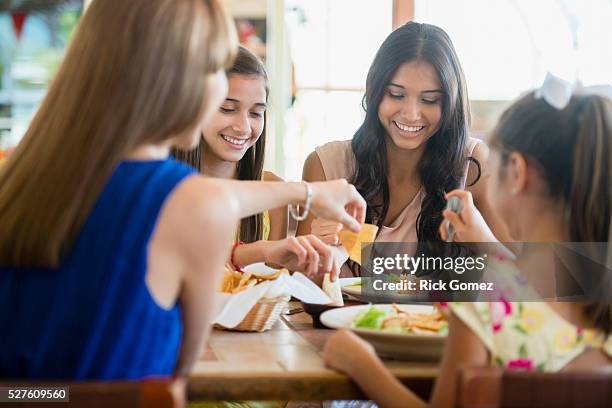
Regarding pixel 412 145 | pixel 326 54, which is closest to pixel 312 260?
pixel 412 145

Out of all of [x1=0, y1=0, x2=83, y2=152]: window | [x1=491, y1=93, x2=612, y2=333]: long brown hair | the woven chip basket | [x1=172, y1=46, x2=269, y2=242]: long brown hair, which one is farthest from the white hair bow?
[x1=0, y1=0, x2=83, y2=152]: window

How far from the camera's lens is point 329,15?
209 inches

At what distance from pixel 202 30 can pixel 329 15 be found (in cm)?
424

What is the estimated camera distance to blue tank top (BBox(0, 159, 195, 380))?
1096 mm

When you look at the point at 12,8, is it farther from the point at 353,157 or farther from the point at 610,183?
the point at 610,183

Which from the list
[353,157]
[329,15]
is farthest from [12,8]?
[353,157]

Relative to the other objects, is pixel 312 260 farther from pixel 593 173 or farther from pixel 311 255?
pixel 593 173

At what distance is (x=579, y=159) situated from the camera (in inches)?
50.3

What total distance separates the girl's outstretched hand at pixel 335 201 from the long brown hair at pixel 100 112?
0.36 m

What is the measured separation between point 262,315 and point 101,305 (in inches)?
21.8

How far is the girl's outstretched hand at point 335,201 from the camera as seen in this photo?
1.50m

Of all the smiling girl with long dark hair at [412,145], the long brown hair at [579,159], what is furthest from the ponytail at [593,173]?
the smiling girl with long dark hair at [412,145]

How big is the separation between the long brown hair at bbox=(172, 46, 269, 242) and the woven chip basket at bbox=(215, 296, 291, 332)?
871 millimetres

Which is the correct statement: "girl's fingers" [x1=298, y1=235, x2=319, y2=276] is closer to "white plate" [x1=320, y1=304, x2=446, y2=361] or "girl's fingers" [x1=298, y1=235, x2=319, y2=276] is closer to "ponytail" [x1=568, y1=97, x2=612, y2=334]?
"white plate" [x1=320, y1=304, x2=446, y2=361]
